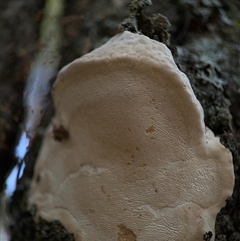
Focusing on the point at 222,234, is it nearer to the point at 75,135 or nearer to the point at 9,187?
the point at 75,135

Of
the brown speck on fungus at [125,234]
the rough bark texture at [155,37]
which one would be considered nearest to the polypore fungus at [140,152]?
the brown speck on fungus at [125,234]

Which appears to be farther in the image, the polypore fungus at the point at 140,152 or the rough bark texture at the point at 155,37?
the rough bark texture at the point at 155,37

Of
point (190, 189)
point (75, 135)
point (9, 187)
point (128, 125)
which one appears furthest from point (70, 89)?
point (9, 187)

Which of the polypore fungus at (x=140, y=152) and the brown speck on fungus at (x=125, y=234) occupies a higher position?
the polypore fungus at (x=140, y=152)

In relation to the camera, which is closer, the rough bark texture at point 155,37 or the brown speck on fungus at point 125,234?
the brown speck on fungus at point 125,234

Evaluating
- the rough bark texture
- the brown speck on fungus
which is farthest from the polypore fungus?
the rough bark texture

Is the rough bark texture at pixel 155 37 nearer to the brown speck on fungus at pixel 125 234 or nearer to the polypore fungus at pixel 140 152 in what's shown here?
the polypore fungus at pixel 140 152
